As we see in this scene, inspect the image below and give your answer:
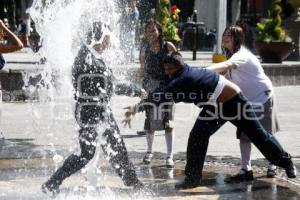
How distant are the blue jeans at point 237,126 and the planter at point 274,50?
37.9 feet

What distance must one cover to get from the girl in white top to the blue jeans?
34 cm

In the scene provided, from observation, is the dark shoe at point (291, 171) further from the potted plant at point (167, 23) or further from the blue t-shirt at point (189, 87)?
the potted plant at point (167, 23)

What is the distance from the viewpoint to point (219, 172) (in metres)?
8.10

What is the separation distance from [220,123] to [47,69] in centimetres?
238

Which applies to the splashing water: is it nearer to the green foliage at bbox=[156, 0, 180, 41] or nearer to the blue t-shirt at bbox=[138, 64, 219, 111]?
the blue t-shirt at bbox=[138, 64, 219, 111]

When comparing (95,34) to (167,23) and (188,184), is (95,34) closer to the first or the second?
(188,184)

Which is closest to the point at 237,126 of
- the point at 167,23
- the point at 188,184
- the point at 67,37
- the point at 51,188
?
the point at 188,184

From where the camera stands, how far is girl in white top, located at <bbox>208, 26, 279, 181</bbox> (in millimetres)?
7332

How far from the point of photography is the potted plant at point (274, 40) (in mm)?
18578

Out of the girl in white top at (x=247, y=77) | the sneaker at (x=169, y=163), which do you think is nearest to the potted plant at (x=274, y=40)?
the sneaker at (x=169, y=163)

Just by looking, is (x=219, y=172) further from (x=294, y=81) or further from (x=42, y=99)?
(x=294, y=81)

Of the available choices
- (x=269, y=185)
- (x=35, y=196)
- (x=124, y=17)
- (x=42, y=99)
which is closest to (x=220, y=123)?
(x=269, y=185)

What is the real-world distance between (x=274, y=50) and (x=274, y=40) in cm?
30

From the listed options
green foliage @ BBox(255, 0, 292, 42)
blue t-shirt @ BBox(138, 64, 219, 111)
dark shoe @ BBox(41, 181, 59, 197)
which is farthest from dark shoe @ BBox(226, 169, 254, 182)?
green foliage @ BBox(255, 0, 292, 42)
